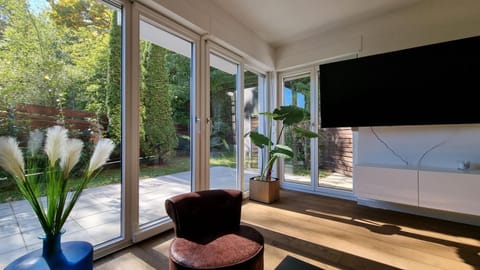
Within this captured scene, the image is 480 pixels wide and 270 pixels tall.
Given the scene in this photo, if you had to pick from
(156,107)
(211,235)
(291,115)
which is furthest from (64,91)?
(291,115)

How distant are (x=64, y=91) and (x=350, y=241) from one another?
2766mm

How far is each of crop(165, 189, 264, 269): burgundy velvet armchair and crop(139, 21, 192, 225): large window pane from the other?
2.98ft

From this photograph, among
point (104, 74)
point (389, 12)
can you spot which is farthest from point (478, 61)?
point (104, 74)

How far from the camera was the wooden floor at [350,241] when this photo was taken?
5.67 feet

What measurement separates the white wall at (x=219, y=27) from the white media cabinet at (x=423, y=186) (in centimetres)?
224

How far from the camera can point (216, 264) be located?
1.11 metres

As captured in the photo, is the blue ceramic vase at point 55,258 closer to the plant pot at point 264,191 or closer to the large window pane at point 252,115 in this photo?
the plant pot at point 264,191

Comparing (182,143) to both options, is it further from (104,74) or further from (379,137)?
(379,137)

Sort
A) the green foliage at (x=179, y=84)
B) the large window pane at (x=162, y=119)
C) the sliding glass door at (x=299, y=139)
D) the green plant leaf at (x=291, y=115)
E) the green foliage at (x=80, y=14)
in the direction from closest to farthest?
the green foliage at (x=80, y=14) → the large window pane at (x=162, y=119) → the green foliage at (x=179, y=84) → the green plant leaf at (x=291, y=115) → the sliding glass door at (x=299, y=139)

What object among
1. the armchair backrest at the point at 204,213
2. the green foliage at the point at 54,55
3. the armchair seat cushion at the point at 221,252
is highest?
the green foliage at the point at 54,55

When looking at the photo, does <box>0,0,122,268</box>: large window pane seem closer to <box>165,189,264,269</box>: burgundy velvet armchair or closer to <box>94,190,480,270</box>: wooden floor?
→ <box>94,190,480,270</box>: wooden floor

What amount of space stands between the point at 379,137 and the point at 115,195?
A: 3247mm

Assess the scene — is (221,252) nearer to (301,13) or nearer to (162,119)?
(162,119)

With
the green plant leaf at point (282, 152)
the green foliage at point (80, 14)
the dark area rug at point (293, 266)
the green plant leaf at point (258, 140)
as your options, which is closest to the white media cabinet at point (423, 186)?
the green plant leaf at point (282, 152)
